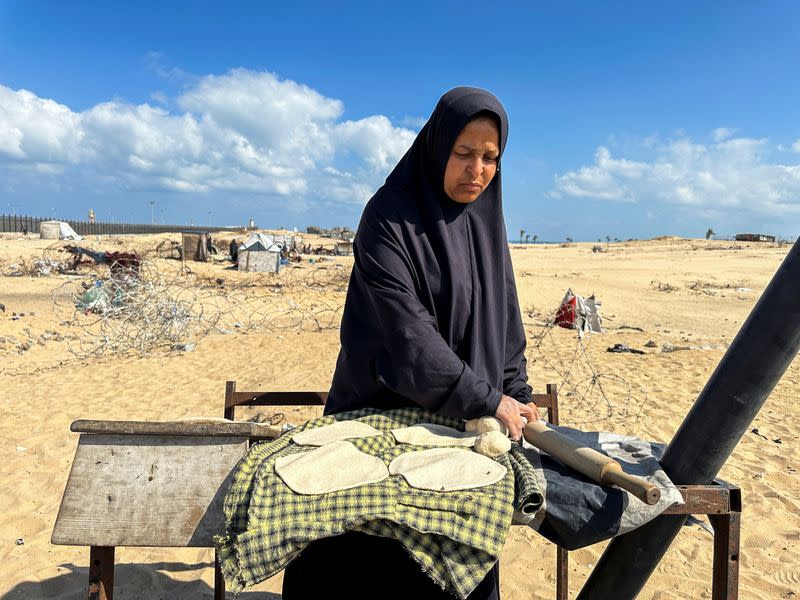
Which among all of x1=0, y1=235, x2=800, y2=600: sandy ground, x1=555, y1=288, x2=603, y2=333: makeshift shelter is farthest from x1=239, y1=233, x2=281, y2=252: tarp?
x1=555, y1=288, x2=603, y2=333: makeshift shelter

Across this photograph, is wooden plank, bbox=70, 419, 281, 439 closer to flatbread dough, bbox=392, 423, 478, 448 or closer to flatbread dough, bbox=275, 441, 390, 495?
flatbread dough, bbox=275, 441, 390, 495

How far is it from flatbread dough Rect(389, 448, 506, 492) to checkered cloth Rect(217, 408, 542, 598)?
2cm

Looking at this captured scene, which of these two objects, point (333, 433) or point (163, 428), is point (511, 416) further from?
point (163, 428)

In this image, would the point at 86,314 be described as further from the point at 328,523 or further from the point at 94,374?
the point at 328,523

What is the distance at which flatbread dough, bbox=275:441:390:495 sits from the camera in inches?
60.0

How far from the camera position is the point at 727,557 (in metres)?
1.63

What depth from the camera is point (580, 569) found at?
354 centimetres

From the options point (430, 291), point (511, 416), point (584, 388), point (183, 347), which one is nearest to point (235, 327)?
point (183, 347)

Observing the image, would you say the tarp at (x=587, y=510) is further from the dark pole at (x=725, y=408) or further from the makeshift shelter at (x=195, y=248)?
the makeshift shelter at (x=195, y=248)

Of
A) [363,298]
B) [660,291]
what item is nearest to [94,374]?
[363,298]

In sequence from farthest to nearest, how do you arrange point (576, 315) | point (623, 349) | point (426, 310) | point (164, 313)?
point (576, 315), point (623, 349), point (164, 313), point (426, 310)

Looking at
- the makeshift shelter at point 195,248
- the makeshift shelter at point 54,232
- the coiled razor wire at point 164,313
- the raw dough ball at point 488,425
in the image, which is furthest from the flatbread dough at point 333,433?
the makeshift shelter at point 54,232

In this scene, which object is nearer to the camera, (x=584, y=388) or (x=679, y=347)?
(x=584, y=388)

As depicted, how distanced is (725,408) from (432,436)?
2.70ft
